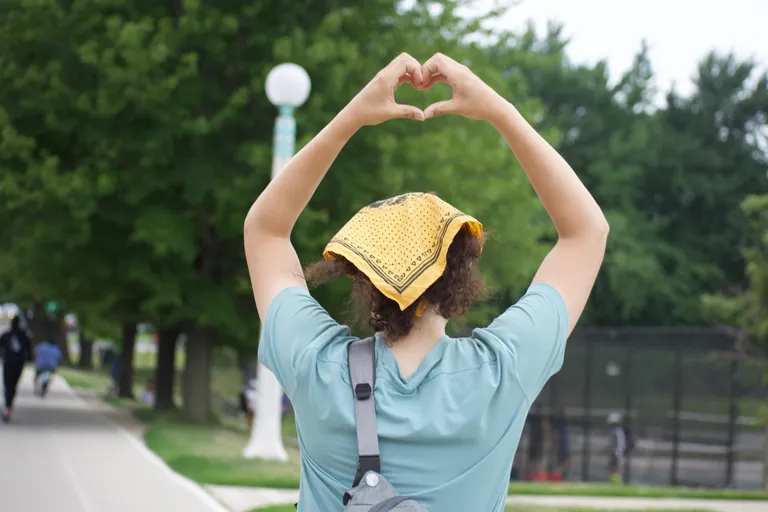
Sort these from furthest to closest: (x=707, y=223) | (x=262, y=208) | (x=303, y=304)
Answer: (x=707, y=223), (x=262, y=208), (x=303, y=304)

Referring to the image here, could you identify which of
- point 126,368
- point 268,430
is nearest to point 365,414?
point 268,430

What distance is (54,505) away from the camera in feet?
34.8

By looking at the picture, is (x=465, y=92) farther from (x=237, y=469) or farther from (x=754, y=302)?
(x=754, y=302)

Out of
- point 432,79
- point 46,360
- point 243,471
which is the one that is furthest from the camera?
point 46,360

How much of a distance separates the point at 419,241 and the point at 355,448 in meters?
0.42

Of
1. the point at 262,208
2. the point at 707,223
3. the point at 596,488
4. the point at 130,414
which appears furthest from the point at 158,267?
the point at 707,223

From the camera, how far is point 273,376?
15.3 m

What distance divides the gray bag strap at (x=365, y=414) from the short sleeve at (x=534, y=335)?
0.85 ft

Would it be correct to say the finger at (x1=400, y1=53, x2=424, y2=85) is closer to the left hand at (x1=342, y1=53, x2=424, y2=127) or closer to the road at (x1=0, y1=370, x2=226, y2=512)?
the left hand at (x1=342, y1=53, x2=424, y2=127)

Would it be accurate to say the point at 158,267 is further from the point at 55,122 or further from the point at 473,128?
the point at 473,128

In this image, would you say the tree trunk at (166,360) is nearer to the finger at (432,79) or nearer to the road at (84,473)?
the road at (84,473)

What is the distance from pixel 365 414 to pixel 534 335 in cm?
37

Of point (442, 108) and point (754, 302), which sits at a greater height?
point (442, 108)

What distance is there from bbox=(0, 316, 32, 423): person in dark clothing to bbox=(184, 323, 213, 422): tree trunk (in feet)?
10.4
